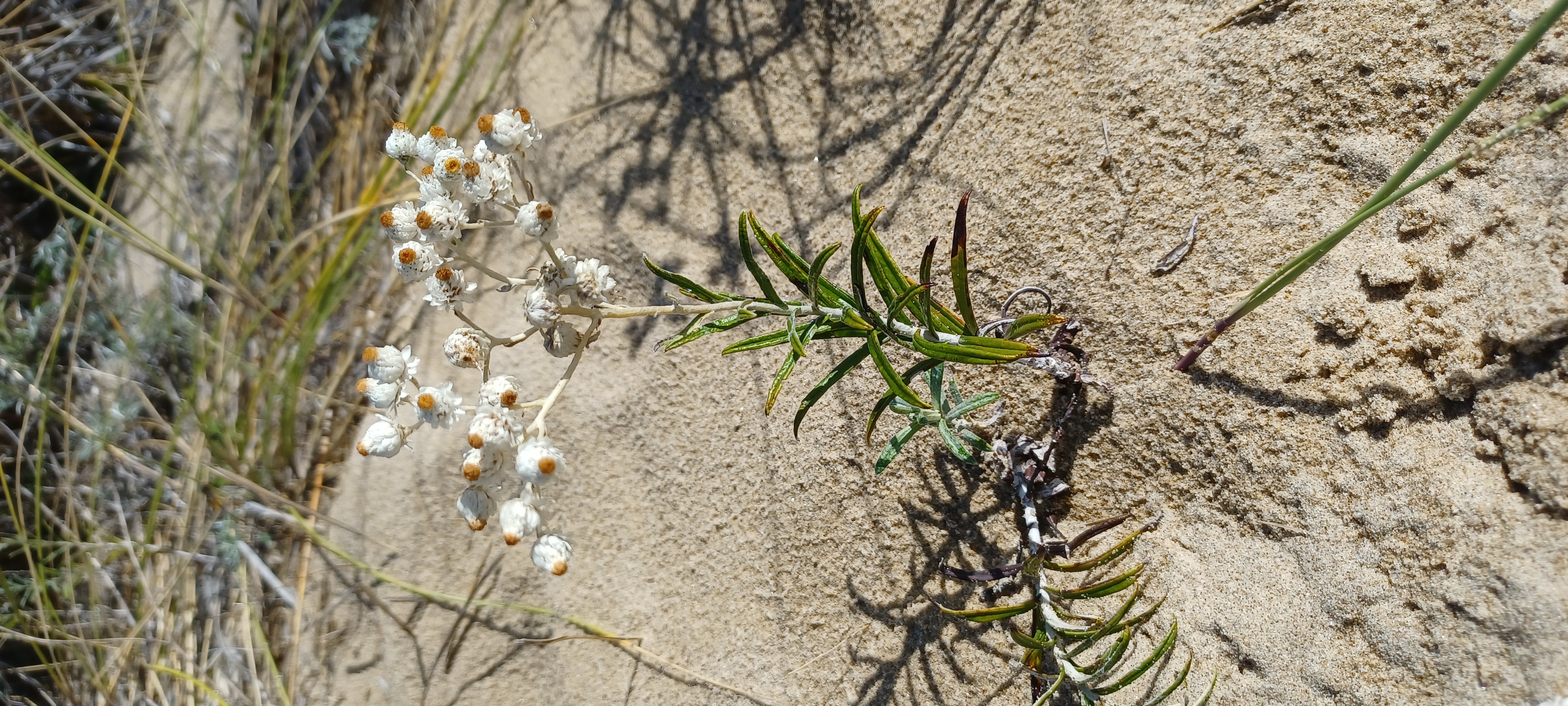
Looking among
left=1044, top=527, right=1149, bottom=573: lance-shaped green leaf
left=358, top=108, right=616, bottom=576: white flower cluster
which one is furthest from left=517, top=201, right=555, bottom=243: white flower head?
left=1044, top=527, right=1149, bottom=573: lance-shaped green leaf

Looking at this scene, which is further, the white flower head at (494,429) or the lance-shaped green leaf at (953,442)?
the lance-shaped green leaf at (953,442)

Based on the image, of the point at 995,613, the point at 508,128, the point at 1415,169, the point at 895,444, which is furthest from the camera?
the point at 895,444

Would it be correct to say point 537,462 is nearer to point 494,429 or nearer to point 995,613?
point 494,429

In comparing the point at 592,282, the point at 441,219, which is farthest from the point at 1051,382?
the point at 441,219

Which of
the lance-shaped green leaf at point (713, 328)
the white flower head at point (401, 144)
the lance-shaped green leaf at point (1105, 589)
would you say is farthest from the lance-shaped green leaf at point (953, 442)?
the white flower head at point (401, 144)

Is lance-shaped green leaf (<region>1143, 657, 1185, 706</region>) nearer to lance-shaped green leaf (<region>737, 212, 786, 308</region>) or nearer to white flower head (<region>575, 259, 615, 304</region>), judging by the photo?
lance-shaped green leaf (<region>737, 212, 786, 308</region>)

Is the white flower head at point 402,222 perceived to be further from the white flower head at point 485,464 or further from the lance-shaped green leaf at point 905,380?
the lance-shaped green leaf at point 905,380

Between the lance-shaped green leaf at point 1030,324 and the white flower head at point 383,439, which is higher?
the lance-shaped green leaf at point 1030,324

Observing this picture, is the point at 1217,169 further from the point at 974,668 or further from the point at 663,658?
the point at 663,658
